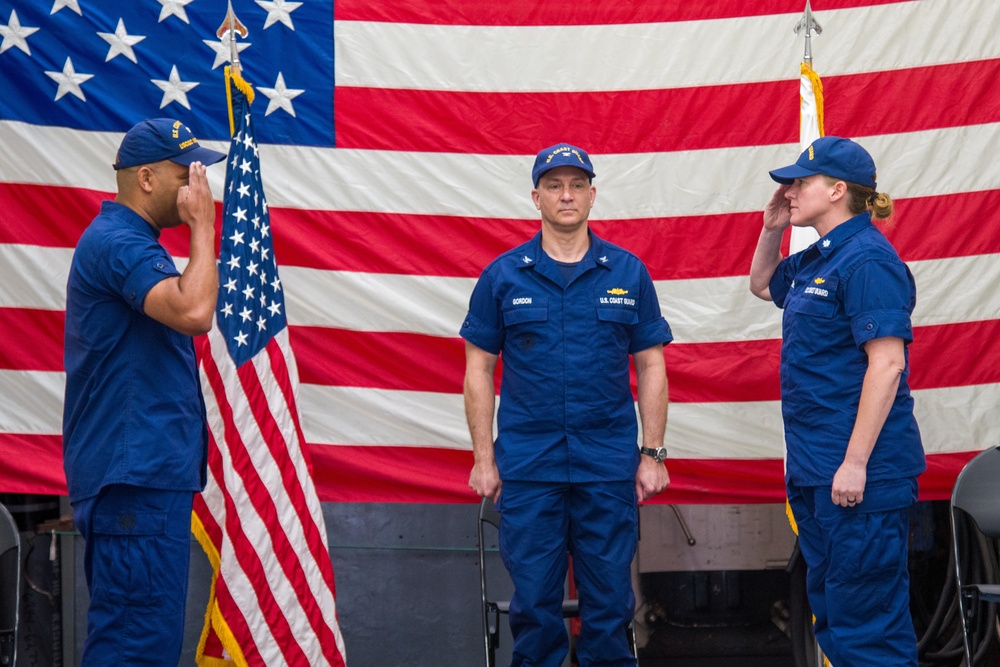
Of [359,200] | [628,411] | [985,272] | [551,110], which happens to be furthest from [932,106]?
[359,200]

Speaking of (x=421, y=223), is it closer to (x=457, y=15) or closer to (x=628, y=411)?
(x=457, y=15)

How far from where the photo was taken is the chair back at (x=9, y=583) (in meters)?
3.61

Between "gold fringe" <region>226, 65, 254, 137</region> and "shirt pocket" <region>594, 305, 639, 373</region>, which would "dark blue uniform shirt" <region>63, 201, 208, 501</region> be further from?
"shirt pocket" <region>594, 305, 639, 373</region>

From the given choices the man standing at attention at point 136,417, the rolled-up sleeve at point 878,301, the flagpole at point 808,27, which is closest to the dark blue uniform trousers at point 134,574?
the man standing at attention at point 136,417

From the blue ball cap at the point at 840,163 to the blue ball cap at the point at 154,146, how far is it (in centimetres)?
177

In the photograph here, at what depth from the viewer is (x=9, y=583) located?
4.04 metres

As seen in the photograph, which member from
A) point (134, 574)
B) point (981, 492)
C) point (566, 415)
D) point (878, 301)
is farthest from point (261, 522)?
point (981, 492)

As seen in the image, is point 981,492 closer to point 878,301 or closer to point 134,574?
point 878,301

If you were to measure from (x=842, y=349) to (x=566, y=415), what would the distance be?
0.81 meters

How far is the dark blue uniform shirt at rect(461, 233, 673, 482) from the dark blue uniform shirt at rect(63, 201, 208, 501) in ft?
3.10

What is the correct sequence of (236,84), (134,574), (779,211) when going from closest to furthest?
(134,574) → (779,211) → (236,84)

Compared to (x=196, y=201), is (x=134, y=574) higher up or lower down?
lower down

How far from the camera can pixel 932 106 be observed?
418 cm

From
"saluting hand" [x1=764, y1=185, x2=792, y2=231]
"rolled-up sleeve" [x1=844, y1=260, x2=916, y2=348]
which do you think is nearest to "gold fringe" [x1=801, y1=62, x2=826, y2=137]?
"saluting hand" [x1=764, y1=185, x2=792, y2=231]
